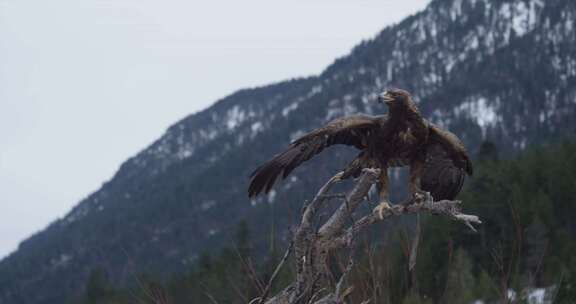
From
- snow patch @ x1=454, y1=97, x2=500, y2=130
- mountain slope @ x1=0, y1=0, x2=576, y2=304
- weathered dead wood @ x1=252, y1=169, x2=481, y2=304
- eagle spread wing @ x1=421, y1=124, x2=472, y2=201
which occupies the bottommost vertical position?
snow patch @ x1=454, y1=97, x2=500, y2=130

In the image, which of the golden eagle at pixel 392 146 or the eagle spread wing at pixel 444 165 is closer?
the golden eagle at pixel 392 146

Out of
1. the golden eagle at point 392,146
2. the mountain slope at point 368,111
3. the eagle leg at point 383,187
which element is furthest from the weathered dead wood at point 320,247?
the mountain slope at point 368,111

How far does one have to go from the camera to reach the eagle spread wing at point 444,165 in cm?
493

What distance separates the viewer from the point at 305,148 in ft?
15.1

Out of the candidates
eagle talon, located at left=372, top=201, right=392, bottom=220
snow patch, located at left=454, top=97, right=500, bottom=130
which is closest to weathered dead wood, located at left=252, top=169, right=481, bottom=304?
eagle talon, located at left=372, top=201, right=392, bottom=220

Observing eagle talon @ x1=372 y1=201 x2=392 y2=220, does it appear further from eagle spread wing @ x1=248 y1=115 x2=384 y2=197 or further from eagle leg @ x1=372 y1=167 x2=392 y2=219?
eagle spread wing @ x1=248 y1=115 x2=384 y2=197

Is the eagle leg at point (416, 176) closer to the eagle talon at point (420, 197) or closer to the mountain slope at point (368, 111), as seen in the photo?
the eagle talon at point (420, 197)

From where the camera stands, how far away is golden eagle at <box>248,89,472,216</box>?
4.54m

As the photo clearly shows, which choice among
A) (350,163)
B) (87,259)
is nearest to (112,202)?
(87,259)

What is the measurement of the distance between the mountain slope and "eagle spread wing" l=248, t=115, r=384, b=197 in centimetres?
7849

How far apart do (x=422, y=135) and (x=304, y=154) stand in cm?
86

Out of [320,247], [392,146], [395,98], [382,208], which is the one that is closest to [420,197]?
[382,208]

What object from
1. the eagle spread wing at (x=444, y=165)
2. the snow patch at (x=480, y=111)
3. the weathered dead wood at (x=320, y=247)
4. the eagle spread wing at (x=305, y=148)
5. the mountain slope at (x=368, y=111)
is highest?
the eagle spread wing at (x=305, y=148)

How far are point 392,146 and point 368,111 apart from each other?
128 m
